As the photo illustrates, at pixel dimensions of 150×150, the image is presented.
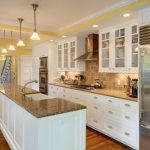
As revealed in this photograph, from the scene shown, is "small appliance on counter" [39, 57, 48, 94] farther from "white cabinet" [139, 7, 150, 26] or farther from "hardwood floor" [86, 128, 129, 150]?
"white cabinet" [139, 7, 150, 26]

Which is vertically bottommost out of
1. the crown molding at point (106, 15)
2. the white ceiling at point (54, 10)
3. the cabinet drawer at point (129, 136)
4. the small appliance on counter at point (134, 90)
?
the cabinet drawer at point (129, 136)

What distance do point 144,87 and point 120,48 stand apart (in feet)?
3.96

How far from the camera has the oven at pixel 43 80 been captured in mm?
5688

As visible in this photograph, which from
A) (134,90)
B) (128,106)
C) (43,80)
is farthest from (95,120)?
(43,80)

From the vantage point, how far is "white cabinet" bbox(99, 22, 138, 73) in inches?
124

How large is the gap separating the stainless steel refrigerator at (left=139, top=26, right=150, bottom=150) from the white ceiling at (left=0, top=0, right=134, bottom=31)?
738 millimetres

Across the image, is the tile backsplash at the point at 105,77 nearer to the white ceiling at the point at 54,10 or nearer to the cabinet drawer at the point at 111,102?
the cabinet drawer at the point at 111,102

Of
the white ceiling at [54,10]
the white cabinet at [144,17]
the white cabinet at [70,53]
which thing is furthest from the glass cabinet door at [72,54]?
the white cabinet at [144,17]

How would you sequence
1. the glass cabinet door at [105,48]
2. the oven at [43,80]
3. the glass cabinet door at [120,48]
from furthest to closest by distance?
the oven at [43,80]
the glass cabinet door at [105,48]
the glass cabinet door at [120,48]

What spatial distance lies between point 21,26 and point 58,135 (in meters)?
3.28

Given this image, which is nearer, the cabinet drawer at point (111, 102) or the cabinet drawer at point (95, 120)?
the cabinet drawer at point (111, 102)

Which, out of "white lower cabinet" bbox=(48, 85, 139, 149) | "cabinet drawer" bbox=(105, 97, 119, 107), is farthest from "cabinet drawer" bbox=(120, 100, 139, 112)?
"cabinet drawer" bbox=(105, 97, 119, 107)

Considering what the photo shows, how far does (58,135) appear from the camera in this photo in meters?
1.95

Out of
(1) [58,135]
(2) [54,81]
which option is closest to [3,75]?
(2) [54,81]
